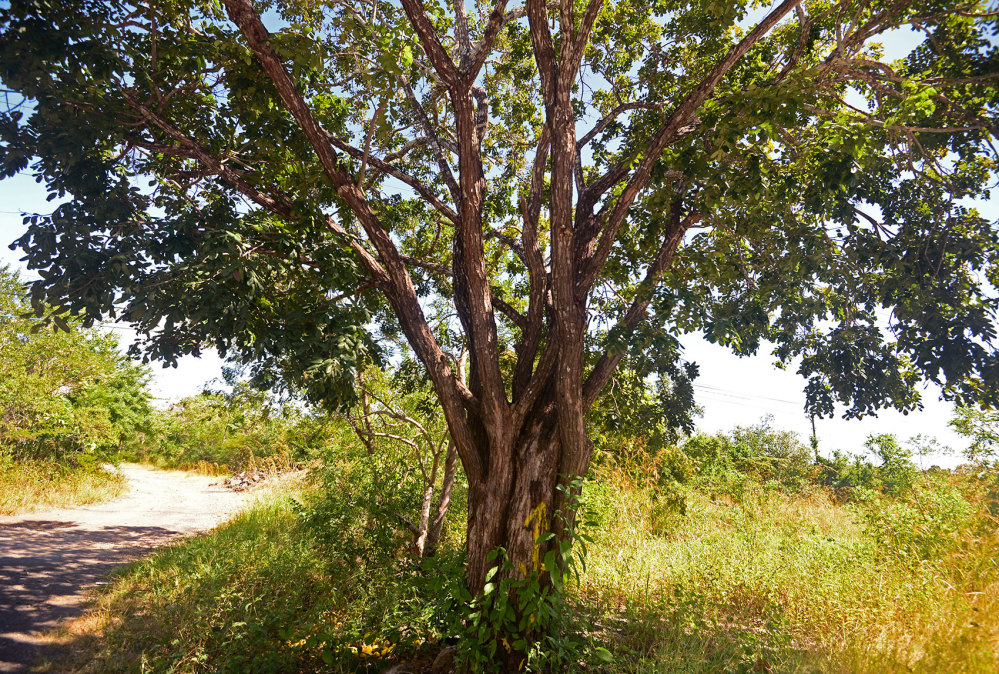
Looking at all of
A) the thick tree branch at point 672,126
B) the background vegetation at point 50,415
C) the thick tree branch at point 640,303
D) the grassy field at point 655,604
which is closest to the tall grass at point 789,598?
the grassy field at point 655,604

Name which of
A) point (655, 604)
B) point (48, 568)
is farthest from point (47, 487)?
point (655, 604)

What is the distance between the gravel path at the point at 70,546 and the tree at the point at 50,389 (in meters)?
2.04

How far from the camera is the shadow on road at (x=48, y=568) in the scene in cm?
477

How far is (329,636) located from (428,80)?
22.1 ft

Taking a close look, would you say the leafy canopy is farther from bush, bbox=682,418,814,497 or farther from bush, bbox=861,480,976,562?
bush, bbox=682,418,814,497

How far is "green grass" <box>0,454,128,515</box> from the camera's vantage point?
9.83 metres

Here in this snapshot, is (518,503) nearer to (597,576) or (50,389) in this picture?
(597,576)

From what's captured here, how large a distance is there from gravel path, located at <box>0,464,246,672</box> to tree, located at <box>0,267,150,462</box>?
204 cm

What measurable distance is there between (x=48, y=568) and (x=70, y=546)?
1.46 m

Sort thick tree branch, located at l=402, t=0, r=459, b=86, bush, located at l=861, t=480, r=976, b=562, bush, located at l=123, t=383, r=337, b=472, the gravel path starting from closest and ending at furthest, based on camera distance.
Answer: thick tree branch, located at l=402, t=0, r=459, b=86
the gravel path
bush, located at l=861, t=480, r=976, b=562
bush, located at l=123, t=383, r=337, b=472

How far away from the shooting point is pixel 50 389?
12.0 metres

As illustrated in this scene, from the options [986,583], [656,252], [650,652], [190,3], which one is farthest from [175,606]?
[986,583]

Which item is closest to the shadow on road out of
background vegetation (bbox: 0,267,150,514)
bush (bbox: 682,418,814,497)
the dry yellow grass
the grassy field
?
the grassy field

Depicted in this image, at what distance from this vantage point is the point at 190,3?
461 centimetres
